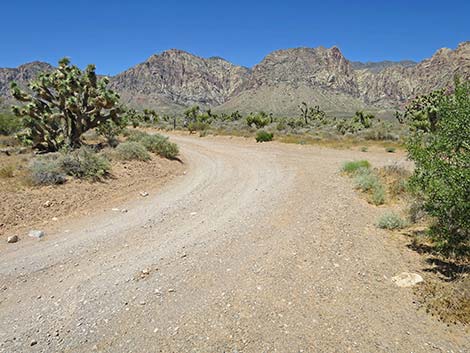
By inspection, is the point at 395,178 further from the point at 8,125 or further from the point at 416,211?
the point at 8,125

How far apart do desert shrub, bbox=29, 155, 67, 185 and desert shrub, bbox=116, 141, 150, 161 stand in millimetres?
3251

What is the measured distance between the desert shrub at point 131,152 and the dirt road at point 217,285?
494cm

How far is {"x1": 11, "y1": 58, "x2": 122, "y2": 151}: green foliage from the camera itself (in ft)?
46.6

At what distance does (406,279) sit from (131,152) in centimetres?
1137

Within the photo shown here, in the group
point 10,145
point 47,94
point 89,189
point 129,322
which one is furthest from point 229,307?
point 10,145

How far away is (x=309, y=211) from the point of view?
8.62 m

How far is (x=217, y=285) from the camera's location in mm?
5004

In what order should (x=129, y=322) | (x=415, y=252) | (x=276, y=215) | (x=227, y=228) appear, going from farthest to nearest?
(x=276, y=215) → (x=227, y=228) → (x=415, y=252) → (x=129, y=322)

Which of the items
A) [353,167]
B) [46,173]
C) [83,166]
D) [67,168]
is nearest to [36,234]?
[46,173]

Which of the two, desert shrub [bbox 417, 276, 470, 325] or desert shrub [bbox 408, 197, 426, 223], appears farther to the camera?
desert shrub [bbox 408, 197, 426, 223]

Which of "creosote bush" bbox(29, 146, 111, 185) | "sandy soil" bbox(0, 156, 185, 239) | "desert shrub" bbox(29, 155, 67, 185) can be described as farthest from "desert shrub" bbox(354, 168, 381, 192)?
"desert shrub" bbox(29, 155, 67, 185)

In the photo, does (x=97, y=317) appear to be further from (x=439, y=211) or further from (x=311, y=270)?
(x=439, y=211)

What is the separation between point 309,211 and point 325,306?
4.29 m

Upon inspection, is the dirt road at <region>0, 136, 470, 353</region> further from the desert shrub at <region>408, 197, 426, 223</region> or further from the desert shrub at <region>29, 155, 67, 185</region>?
the desert shrub at <region>29, 155, 67, 185</region>
